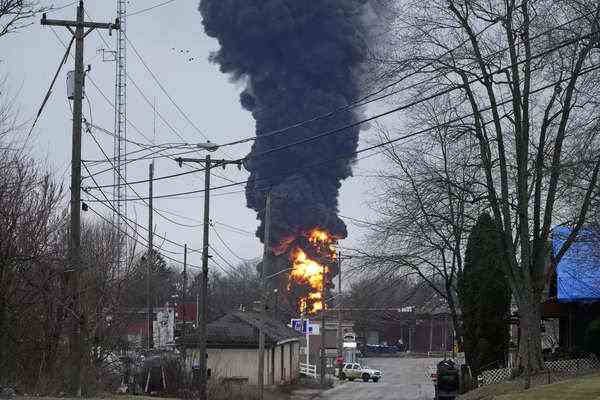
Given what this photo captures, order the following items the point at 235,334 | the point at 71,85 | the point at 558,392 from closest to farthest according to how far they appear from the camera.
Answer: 1. the point at 558,392
2. the point at 71,85
3. the point at 235,334

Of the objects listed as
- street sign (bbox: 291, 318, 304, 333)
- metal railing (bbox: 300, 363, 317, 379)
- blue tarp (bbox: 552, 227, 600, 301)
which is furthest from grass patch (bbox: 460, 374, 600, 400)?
metal railing (bbox: 300, 363, 317, 379)

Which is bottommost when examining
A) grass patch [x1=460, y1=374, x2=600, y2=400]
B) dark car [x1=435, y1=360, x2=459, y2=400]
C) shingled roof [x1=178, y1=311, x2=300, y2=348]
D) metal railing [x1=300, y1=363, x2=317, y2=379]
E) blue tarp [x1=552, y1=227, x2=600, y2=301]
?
metal railing [x1=300, y1=363, x2=317, y2=379]

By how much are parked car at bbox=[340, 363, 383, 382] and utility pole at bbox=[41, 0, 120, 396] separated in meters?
46.6

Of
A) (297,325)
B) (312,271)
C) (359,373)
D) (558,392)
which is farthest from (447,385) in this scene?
(312,271)

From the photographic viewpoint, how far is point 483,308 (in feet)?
119

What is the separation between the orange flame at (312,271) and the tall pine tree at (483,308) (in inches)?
1215

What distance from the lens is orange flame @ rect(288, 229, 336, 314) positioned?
230 feet

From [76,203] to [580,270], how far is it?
17.1 metres

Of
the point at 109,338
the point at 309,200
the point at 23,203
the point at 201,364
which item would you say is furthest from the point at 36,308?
the point at 309,200

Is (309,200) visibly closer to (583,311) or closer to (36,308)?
(583,311)

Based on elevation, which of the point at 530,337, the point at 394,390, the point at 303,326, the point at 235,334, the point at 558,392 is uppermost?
the point at 303,326

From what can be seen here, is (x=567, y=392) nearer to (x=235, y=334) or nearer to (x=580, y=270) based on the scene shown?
(x=580, y=270)

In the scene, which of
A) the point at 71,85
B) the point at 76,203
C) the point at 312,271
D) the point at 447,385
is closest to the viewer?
the point at 76,203

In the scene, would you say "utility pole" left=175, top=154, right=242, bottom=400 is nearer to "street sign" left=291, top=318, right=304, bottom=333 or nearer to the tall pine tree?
the tall pine tree
